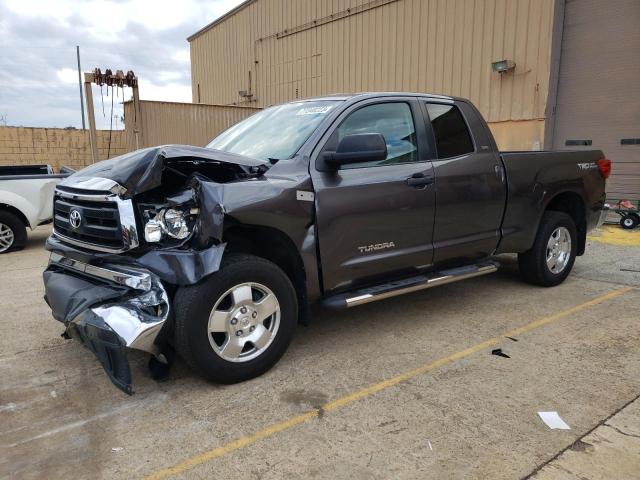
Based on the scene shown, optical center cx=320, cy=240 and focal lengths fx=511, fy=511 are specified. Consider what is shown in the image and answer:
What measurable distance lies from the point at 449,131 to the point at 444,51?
8100mm

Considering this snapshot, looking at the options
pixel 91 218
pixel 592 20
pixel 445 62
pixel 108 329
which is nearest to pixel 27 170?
pixel 91 218

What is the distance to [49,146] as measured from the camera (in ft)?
46.9

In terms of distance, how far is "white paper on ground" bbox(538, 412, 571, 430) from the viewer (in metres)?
2.81

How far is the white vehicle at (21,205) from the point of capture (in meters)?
7.84

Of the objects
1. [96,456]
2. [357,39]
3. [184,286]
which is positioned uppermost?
[357,39]

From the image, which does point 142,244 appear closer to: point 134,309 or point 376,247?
point 134,309

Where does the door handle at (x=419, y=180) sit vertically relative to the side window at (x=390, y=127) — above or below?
below

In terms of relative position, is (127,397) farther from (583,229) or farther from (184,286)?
(583,229)

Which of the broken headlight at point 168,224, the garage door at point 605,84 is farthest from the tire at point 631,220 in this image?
the broken headlight at point 168,224

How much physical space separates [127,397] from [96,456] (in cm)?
63

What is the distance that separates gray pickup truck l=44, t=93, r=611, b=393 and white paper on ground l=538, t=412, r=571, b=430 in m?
1.39

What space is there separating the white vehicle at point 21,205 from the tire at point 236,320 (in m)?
6.15

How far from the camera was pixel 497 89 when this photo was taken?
10836 mm

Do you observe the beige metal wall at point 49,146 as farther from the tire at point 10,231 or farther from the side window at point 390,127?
the side window at point 390,127
